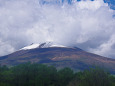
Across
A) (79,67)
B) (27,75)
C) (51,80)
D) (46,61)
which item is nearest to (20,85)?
(27,75)

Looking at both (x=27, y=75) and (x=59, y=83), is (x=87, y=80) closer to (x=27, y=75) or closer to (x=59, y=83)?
(x=59, y=83)

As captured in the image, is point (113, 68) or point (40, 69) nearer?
point (40, 69)

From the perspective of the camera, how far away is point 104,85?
39.5 metres

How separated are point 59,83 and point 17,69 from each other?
15832 mm

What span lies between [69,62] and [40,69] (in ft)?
390

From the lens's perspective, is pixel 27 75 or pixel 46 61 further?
pixel 46 61

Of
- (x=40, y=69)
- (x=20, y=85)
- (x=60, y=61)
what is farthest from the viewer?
(x=60, y=61)

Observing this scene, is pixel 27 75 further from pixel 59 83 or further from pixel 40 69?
pixel 59 83

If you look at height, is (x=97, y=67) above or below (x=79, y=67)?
above

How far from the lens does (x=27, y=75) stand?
58.5 meters

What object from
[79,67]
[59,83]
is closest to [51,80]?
[59,83]

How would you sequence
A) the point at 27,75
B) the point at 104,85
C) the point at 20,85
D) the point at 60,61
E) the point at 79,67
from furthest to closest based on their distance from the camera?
the point at 60,61, the point at 79,67, the point at 27,75, the point at 20,85, the point at 104,85

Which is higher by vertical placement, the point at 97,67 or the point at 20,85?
the point at 97,67

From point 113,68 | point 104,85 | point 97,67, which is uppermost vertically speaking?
point 97,67
